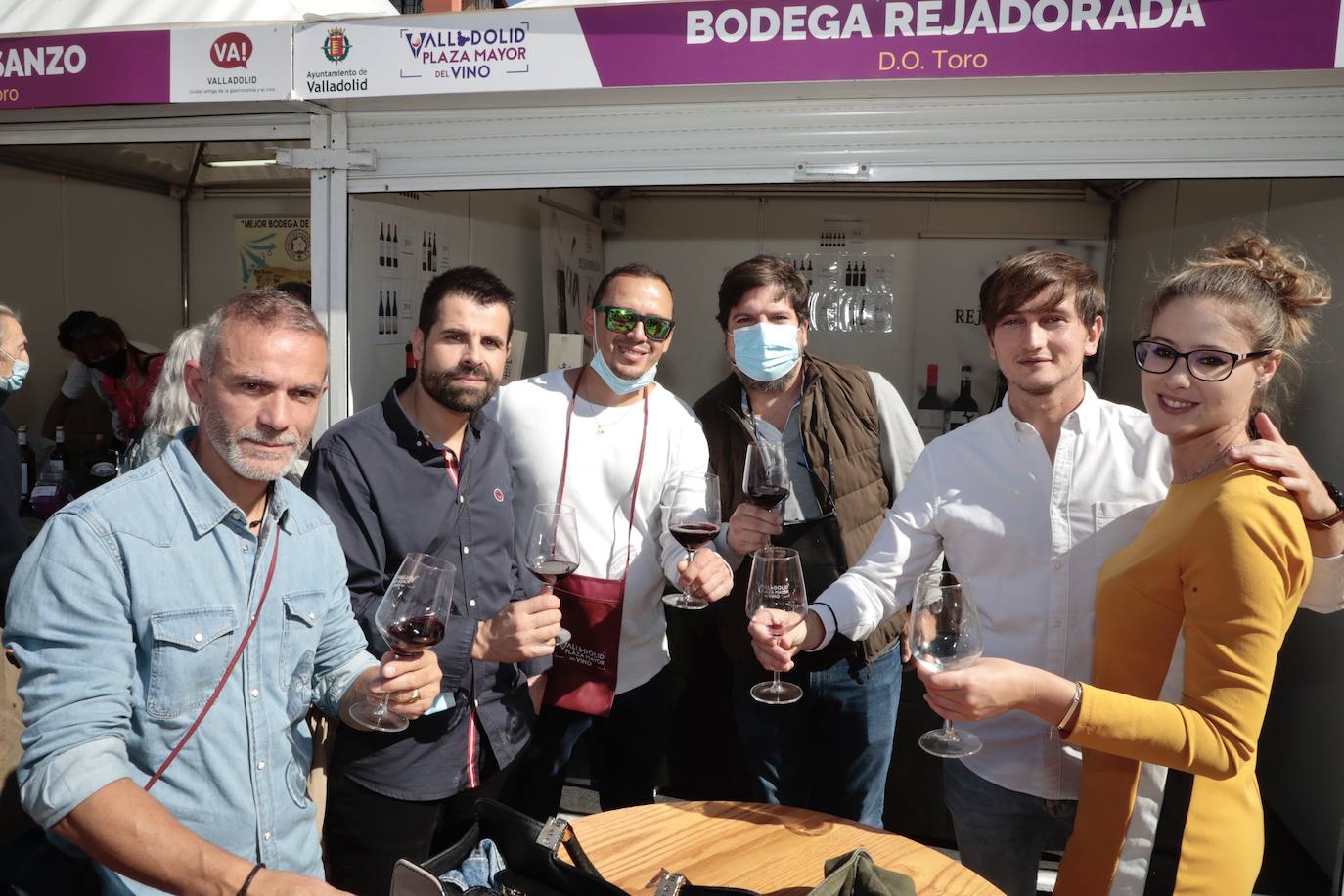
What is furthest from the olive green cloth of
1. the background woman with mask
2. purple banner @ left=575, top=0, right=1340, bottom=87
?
the background woman with mask

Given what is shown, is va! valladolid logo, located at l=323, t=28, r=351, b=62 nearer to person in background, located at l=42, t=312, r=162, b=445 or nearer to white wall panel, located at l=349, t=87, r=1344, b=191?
white wall panel, located at l=349, t=87, r=1344, b=191

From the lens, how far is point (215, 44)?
3.11 metres

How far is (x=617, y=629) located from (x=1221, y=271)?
1.78 m

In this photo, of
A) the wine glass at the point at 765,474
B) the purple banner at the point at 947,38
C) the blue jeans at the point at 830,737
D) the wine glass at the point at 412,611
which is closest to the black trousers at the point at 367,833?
the wine glass at the point at 412,611

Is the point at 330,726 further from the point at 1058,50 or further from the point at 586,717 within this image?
the point at 1058,50

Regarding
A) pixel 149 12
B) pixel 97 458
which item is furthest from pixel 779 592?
pixel 97 458

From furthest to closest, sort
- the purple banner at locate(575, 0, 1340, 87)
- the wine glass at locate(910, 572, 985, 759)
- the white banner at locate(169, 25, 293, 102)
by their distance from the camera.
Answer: the white banner at locate(169, 25, 293, 102), the purple banner at locate(575, 0, 1340, 87), the wine glass at locate(910, 572, 985, 759)

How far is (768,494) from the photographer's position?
7.86 feet

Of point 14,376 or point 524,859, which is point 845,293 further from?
point 524,859

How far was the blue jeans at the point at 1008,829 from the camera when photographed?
6.51 ft

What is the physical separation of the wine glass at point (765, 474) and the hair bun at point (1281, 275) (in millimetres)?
1122

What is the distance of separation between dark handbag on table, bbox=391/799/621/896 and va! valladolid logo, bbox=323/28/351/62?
8.60 feet

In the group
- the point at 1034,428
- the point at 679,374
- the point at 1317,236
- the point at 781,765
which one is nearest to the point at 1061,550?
the point at 1034,428

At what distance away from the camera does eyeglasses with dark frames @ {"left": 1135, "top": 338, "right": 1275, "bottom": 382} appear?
1.61 meters
